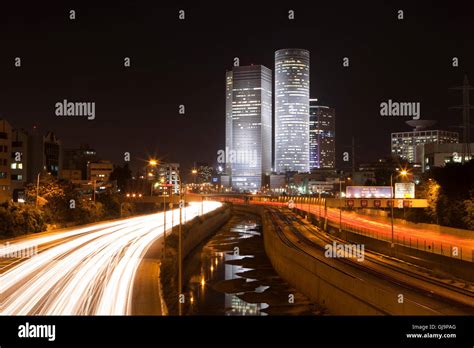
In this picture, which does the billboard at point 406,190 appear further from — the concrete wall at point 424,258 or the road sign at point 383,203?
the concrete wall at point 424,258

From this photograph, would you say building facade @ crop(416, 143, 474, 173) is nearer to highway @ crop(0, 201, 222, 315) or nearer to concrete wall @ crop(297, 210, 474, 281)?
concrete wall @ crop(297, 210, 474, 281)

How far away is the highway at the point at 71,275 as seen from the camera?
915 inches

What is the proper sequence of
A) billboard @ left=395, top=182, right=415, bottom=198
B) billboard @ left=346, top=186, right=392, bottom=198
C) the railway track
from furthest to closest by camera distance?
billboard @ left=346, top=186, right=392, bottom=198 → billboard @ left=395, top=182, right=415, bottom=198 → the railway track

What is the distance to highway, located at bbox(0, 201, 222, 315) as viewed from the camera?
76.3 feet

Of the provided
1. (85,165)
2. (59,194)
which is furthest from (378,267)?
(85,165)

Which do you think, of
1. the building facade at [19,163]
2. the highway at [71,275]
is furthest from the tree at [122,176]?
the highway at [71,275]

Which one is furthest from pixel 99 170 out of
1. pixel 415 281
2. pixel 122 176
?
pixel 415 281

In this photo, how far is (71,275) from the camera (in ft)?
98.5

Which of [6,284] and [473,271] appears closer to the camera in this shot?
[6,284]

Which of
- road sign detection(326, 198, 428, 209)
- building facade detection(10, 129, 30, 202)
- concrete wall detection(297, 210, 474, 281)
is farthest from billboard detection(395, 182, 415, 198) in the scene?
building facade detection(10, 129, 30, 202)

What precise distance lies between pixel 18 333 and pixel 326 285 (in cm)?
2301

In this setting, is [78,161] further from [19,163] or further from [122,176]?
[19,163]

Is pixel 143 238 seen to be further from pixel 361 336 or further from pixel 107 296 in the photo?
pixel 361 336

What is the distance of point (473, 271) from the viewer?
34.3 metres
